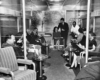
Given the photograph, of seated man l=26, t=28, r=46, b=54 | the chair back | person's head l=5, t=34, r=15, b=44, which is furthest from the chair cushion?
seated man l=26, t=28, r=46, b=54

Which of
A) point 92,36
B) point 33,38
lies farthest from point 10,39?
point 92,36

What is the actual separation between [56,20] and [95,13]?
4426mm

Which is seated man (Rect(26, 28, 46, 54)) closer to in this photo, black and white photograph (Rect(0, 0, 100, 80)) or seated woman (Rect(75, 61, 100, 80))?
black and white photograph (Rect(0, 0, 100, 80))

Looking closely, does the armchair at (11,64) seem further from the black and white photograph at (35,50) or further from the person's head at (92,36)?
the person's head at (92,36)

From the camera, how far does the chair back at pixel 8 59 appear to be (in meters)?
3.03

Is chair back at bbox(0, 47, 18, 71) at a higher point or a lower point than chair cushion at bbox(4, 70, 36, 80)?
higher

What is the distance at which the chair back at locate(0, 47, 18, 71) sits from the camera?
3.03 m

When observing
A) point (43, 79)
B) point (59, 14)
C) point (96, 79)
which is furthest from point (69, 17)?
point (96, 79)

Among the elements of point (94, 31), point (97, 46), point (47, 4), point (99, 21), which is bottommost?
point (97, 46)

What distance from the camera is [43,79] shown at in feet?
12.5

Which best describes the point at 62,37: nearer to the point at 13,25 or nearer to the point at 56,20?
the point at 56,20

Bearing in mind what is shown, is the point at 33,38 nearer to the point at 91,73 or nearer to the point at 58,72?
the point at 58,72

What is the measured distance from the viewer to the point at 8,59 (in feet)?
10.2

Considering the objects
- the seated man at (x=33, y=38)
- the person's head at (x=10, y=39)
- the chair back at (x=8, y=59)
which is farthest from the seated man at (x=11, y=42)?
the chair back at (x=8, y=59)
